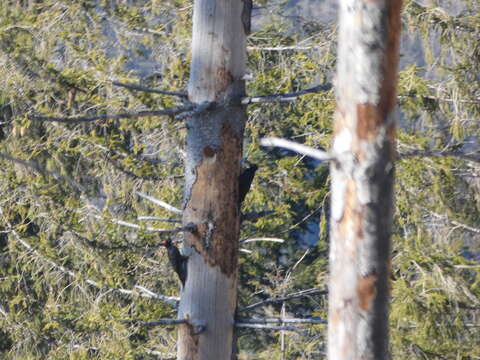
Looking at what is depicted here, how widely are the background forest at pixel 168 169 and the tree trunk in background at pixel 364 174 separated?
12.6ft

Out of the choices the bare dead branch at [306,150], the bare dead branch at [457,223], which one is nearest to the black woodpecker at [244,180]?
the bare dead branch at [306,150]

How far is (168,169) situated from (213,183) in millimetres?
4945

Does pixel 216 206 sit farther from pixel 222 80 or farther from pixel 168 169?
pixel 168 169

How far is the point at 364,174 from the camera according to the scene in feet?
9.82

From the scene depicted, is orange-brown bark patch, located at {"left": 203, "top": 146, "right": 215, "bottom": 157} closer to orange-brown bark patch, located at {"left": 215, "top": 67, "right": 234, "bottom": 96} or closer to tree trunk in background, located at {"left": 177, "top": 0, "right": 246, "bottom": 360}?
tree trunk in background, located at {"left": 177, "top": 0, "right": 246, "bottom": 360}

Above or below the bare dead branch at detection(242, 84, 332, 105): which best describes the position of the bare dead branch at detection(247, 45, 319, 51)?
above

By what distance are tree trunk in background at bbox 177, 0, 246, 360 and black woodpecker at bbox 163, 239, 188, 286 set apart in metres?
0.04

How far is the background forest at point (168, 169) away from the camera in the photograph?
7742mm

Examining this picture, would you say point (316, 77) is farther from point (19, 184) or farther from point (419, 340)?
point (19, 184)

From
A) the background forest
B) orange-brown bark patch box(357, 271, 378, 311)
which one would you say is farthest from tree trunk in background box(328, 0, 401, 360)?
the background forest

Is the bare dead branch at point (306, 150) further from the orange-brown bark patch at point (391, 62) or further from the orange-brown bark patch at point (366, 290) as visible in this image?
the orange-brown bark patch at point (366, 290)

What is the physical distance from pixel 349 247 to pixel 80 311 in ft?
21.9

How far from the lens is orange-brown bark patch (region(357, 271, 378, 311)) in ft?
10.1

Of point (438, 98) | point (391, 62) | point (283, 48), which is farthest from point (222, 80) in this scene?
point (283, 48)
